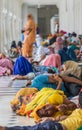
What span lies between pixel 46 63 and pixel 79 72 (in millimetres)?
3373

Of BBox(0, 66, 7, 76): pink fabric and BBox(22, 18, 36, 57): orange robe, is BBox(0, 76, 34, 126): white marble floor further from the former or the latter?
BBox(22, 18, 36, 57): orange robe

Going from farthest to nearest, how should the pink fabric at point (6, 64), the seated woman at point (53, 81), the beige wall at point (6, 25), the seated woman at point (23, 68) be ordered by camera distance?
the beige wall at point (6, 25) → the pink fabric at point (6, 64) → the seated woman at point (23, 68) → the seated woman at point (53, 81)

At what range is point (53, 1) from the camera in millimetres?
A: 36188

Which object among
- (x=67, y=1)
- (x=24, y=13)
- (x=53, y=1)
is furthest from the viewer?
(x=24, y=13)

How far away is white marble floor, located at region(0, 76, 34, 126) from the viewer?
202 inches

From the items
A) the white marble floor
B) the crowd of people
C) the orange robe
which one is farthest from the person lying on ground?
the orange robe

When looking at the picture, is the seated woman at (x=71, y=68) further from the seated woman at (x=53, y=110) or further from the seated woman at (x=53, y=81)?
the seated woman at (x=53, y=110)

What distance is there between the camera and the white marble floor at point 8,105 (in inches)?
202

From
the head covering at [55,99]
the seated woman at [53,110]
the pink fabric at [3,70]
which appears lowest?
the pink fabric at [3,70]

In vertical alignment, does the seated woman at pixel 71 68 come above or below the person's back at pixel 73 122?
below

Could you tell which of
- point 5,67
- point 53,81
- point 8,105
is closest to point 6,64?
point 5,67

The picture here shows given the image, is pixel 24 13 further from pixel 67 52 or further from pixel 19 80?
pixel 19 80

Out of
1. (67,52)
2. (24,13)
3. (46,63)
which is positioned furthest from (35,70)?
(24,13)

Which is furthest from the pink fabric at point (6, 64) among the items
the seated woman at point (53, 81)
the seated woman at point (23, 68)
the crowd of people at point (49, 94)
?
the seated woman at point (53, 81)
